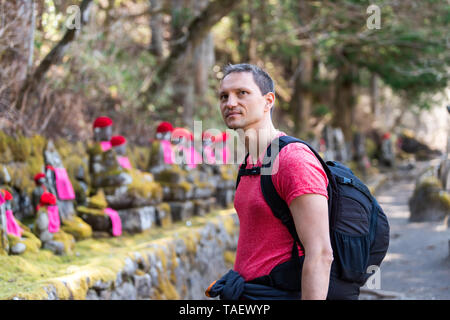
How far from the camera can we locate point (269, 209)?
73.3 inches

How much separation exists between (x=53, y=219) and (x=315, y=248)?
12.1 feet

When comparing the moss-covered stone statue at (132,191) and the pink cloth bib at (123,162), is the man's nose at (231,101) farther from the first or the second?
the pink cloth bib at (123,162)

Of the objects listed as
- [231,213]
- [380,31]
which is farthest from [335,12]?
[231,213]

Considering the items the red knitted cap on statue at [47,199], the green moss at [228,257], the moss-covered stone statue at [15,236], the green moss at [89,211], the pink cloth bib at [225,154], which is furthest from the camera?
the pink cloth bib at [225,154]

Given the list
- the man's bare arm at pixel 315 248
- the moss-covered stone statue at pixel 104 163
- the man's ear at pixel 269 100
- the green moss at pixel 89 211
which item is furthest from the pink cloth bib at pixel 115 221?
the man's bare arm at pixel 315 248

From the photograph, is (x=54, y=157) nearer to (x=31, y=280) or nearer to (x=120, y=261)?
(x=120, y=261)

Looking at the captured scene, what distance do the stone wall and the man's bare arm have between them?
222cm

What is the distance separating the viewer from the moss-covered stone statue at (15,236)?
4.21 m

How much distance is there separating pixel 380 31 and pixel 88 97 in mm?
8535

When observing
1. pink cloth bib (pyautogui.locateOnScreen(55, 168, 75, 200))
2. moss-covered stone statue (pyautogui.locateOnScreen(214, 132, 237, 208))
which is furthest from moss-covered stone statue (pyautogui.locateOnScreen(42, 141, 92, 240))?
moss-covered stone statue (pyautogui.locateOnScreen(214, 132, 237, 208))

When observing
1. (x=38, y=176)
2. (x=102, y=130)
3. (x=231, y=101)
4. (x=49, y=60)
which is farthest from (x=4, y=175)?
(x=231, y=101)

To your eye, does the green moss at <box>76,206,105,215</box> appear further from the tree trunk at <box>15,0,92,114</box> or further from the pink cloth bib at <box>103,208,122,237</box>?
the tree trunk at <box>15,0,92,114</box>

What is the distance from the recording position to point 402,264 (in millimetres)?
6984
